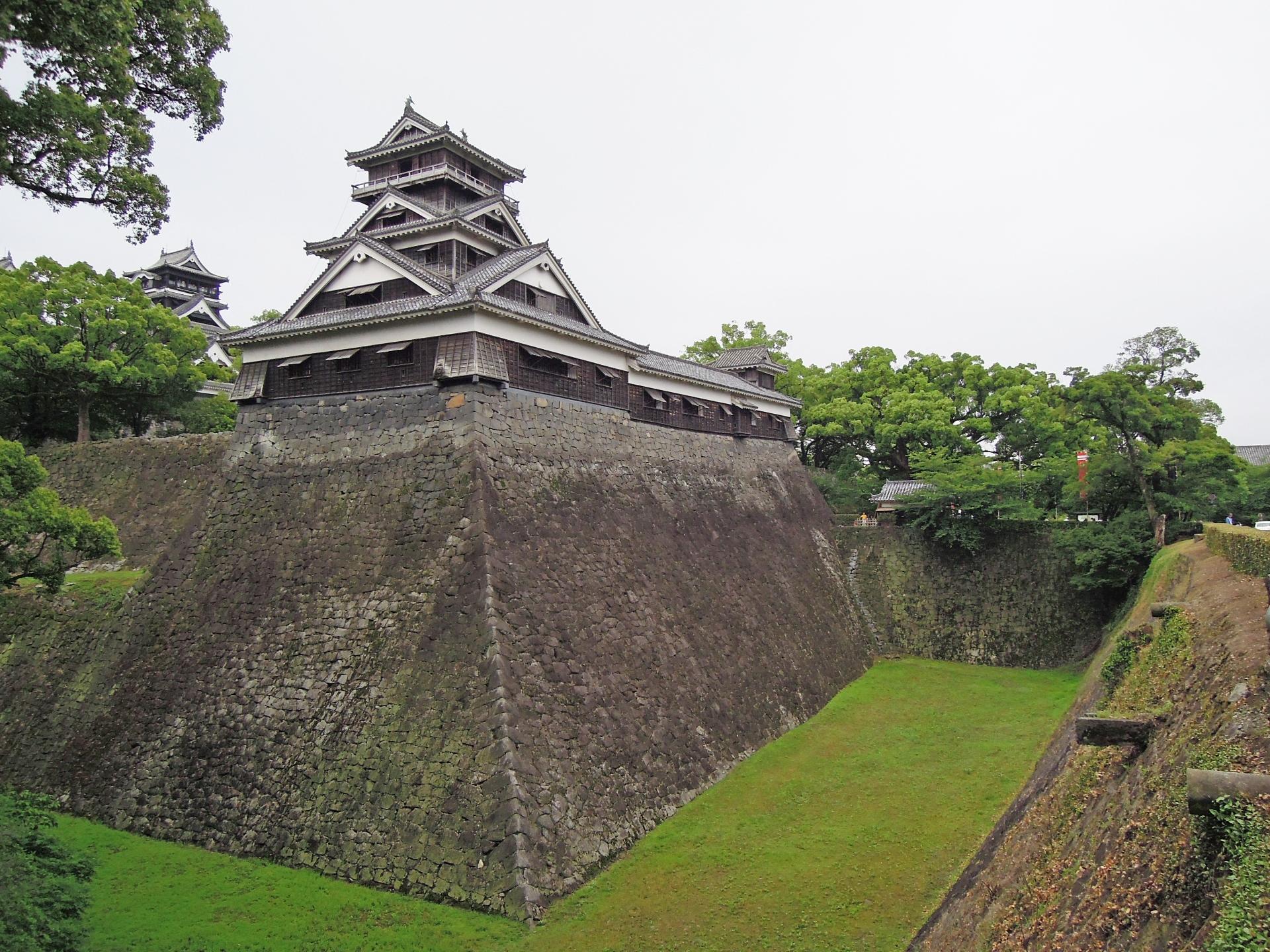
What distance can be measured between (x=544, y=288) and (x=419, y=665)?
8604mm

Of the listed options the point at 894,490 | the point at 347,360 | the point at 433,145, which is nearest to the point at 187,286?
the point at 433,145

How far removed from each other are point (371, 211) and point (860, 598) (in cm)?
1773

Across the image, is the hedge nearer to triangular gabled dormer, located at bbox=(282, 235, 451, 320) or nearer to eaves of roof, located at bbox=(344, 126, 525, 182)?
triangular gabled dormer, located at bbox=(282, 235, 451, 320)

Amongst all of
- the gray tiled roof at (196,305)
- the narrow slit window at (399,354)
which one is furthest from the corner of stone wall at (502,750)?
the gray tiled roof at (196,305)

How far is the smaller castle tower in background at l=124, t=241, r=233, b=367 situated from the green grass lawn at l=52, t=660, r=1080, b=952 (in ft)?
100

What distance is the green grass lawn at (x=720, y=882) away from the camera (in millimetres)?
8758

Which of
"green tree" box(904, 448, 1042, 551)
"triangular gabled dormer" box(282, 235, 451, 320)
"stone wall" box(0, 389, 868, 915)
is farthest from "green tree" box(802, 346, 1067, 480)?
"triangular gabled dormer" box(282, 235, 451, 320)

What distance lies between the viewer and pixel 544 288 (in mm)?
16219

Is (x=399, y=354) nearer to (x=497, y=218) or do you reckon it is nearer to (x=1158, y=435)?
(x=497, y=218)

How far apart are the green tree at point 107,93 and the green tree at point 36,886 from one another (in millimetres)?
6674

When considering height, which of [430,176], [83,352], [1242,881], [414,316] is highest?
[430,176]

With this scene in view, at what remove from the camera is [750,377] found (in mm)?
26641

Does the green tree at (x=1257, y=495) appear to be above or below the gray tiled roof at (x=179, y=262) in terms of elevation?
below

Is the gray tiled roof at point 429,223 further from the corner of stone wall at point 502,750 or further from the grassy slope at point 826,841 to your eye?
the grassy slope at point 826,841
